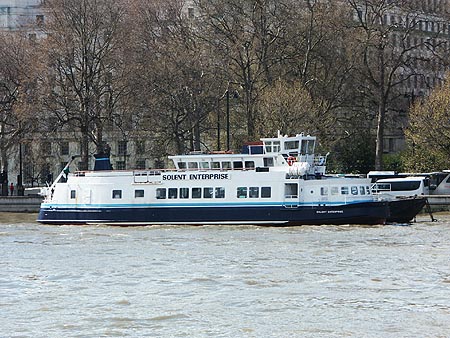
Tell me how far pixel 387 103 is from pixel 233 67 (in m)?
12.3

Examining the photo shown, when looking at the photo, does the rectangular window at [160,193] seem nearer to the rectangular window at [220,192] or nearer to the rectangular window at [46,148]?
the rectangular window at [220,192]

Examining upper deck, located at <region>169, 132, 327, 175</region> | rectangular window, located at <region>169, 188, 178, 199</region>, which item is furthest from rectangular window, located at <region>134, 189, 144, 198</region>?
upper deck, located at <region>169, 132, 327, 175</region>

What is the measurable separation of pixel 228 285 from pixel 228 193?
24186 mm

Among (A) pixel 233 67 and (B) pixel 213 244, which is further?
(A) pixel 233 67

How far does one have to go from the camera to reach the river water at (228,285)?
88.7ft

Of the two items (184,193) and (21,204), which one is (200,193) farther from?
(21,204)

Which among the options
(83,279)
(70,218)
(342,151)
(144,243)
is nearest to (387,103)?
(342,151)

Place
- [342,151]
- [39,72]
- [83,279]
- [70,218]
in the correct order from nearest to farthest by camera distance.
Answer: [83,279] < [70,218] < [39,72] < [342,151]

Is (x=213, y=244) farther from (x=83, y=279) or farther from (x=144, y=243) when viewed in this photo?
(x=83, y=279)

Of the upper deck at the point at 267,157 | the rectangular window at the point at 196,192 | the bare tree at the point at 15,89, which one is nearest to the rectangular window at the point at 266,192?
the upper deck at the point at 267,157

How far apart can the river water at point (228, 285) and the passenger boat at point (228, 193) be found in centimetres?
509

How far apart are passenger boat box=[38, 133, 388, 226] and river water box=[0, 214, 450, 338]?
5.09 meters

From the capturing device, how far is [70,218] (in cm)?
5966

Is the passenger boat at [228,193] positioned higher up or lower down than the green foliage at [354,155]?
lower down
